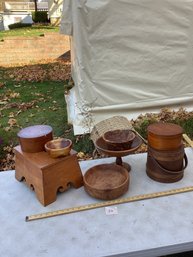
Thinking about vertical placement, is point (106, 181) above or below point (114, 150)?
below

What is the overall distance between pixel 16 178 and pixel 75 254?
78 cm

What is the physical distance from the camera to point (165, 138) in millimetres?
1677

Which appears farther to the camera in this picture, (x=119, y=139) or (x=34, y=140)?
(x=119, y=139)

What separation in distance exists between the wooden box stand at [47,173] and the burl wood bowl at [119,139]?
256mm

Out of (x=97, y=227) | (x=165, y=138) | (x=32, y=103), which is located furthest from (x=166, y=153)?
(x=32, y=103)

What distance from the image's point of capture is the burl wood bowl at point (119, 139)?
1.75 meters

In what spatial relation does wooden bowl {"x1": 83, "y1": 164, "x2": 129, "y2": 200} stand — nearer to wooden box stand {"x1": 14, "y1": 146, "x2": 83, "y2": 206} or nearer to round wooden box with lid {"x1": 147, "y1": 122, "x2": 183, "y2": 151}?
wooden box stand {"x1": 14, "y1": 146, "x2": 83, "y2": 206}

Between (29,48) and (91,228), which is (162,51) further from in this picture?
(29,48)

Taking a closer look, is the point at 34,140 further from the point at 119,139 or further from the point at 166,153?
the point at 166,153

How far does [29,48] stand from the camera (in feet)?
28.5

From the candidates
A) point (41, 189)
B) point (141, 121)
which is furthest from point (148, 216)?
point (141, 121)

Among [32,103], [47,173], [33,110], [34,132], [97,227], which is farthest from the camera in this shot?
[32,103]

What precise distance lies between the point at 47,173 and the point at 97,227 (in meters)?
0.41

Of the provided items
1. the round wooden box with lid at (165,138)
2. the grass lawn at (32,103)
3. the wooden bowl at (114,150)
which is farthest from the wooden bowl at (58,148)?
the grass lawn at (32,103)
